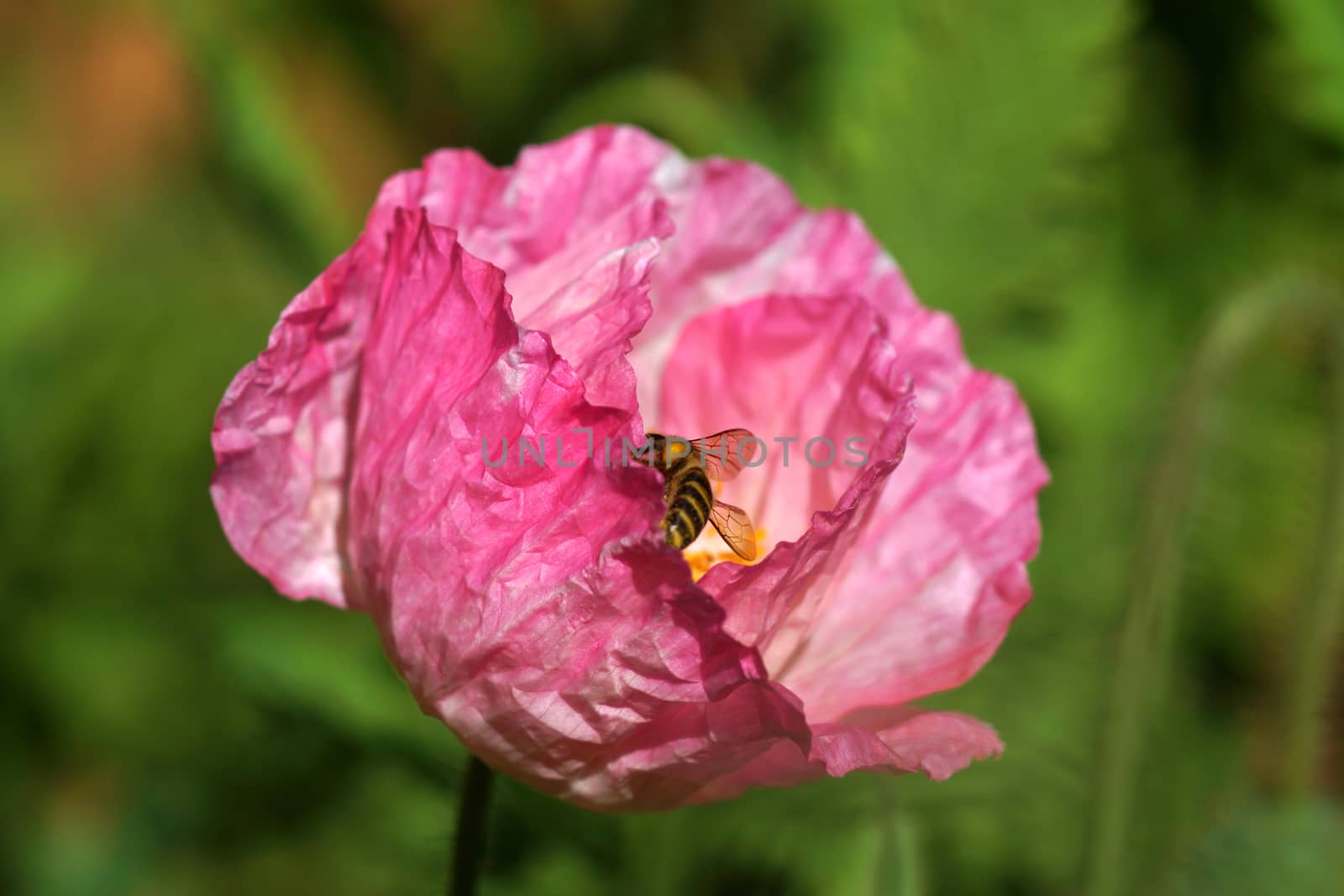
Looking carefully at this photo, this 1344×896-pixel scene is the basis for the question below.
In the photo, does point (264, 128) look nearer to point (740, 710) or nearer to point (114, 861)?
point (114, 861)

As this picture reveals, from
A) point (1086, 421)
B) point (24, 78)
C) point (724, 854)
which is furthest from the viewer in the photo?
point (24, 78)

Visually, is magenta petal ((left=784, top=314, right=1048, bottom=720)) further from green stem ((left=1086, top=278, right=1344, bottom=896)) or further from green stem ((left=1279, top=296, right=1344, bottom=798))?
green stem ((left=1279, top=296, right=1344, bottom=798))

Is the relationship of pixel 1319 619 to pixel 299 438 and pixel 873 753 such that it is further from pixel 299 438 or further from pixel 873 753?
pixel 299 438

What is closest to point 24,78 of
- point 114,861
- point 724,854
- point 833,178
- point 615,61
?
point 615,61

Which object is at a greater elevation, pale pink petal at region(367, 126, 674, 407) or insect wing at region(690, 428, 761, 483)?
pale pink petal at region(367, 126, 674, 407)

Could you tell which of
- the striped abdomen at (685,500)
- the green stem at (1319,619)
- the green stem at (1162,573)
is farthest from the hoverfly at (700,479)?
the green stem at (1319,619)

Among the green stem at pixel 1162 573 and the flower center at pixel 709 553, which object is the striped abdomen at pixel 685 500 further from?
the green stem at pixel 1162 573

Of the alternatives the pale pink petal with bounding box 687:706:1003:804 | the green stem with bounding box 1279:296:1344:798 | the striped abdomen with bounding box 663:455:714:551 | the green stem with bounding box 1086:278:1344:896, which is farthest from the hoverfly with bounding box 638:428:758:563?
the green stem with bounding box 1279:296:1344:798
